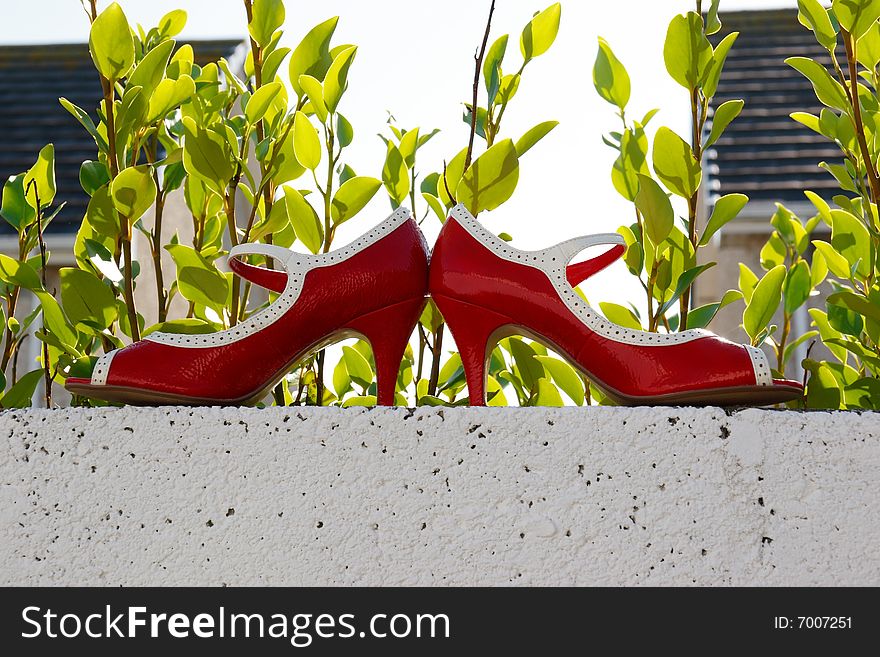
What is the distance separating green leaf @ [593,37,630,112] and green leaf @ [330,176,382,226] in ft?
1.12

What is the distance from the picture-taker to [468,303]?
90 centimetres

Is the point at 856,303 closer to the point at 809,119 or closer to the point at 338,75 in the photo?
the point at 809,119

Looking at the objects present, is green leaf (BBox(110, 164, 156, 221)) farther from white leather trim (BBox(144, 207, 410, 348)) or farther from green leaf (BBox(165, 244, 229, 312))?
white leather trim (BBox(144, 207, 410, 348))

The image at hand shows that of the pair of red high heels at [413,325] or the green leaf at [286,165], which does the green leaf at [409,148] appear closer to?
the green leaf at [286,165]

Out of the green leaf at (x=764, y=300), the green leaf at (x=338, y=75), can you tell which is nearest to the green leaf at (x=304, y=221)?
the green leaf at (x=338, y=75)

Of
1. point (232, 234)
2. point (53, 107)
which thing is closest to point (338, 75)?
point (232, 234)

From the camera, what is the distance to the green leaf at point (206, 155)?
969mm

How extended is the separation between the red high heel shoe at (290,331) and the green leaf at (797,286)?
0.53 metres

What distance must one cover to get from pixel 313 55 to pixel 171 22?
12.7 inches

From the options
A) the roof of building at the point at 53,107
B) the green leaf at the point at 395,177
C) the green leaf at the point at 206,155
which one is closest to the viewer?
the green leaf at the point at 206,155

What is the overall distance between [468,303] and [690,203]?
1.16 feet

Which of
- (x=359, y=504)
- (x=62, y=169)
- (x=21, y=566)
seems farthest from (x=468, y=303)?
(x=62, y=169)

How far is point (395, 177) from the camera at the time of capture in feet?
3.89
